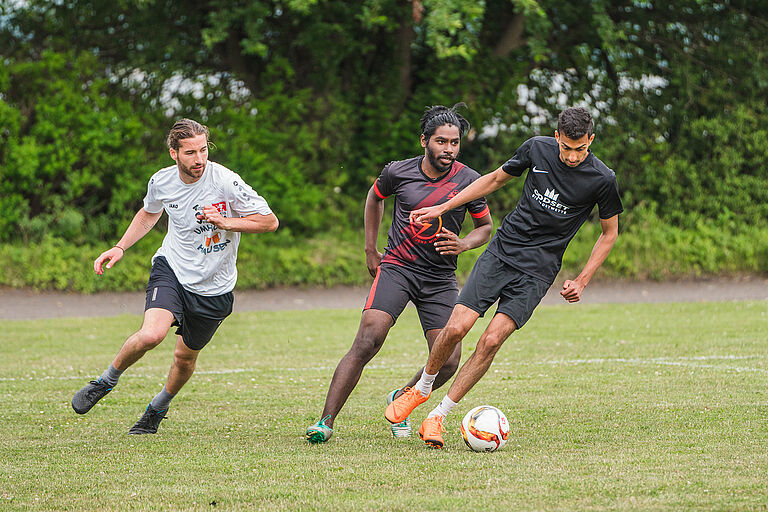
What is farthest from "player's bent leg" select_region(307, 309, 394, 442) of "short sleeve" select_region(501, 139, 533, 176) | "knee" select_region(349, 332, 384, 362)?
"short sleeve" select_region(501, 139, 533, 176)

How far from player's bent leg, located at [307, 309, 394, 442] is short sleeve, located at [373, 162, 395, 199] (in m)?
0.99

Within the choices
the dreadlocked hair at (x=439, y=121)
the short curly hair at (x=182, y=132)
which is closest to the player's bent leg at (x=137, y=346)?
the short curly hair at (x=182, y=132)

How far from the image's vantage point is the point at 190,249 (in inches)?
266

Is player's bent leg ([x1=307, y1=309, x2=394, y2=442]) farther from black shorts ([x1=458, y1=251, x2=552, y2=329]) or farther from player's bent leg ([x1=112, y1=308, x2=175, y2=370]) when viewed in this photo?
player's bent leg ([x1=112, y1=308, x2=175, y2=370])

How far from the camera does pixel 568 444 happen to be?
6195mm

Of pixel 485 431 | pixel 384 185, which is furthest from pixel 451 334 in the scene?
pixel 384 185

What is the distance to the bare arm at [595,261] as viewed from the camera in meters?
6.47

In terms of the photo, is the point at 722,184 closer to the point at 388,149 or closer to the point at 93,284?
the point at 388,149

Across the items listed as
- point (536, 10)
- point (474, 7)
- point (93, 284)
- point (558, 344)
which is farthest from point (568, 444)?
point (93, 284)

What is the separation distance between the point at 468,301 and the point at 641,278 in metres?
13.6

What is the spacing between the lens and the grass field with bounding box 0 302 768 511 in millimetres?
4910

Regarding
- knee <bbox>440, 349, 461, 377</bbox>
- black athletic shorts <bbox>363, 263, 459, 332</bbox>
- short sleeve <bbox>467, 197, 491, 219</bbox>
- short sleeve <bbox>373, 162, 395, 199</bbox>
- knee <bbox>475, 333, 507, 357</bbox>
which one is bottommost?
knee <bbox>440, 349, 461, 377</bbox>

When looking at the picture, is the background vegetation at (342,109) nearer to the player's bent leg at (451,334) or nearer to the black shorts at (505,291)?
the black shorts at (505,291)

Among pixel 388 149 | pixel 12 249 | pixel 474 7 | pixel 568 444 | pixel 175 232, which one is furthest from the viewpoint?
pixel 388 149
